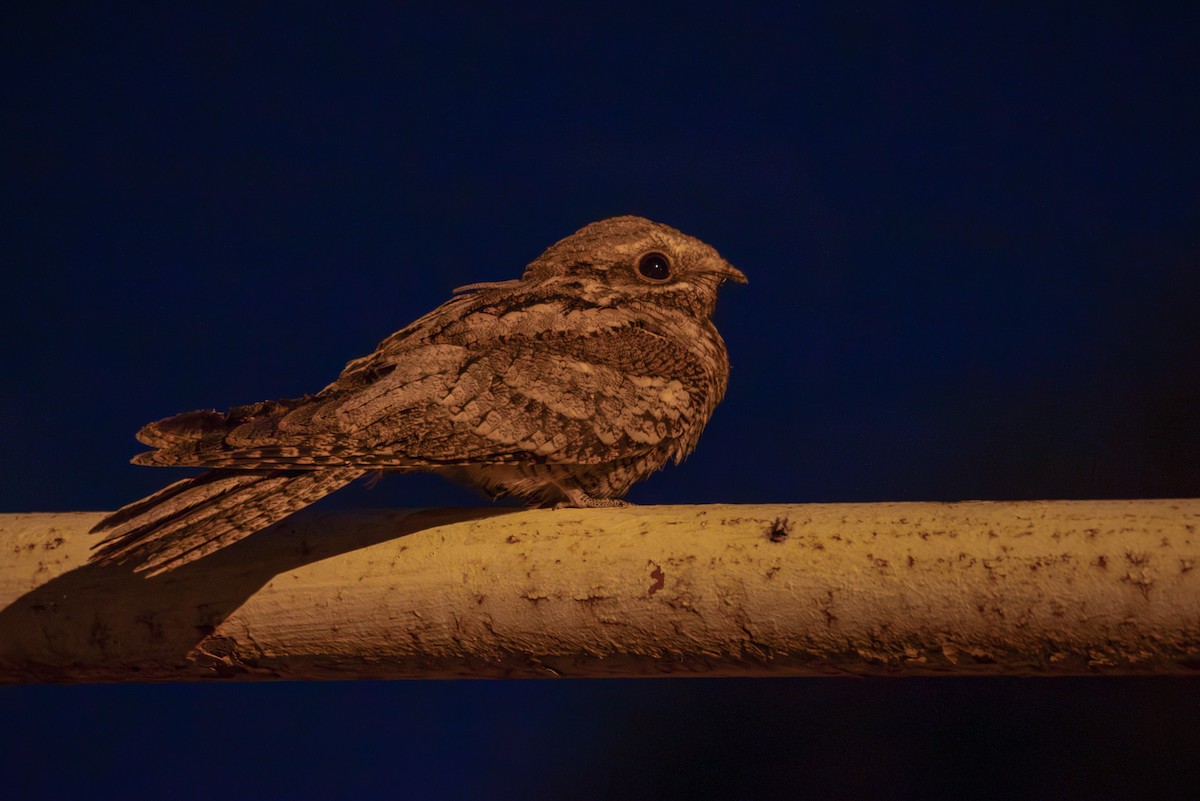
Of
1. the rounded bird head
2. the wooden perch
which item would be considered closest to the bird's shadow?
the wooden perch

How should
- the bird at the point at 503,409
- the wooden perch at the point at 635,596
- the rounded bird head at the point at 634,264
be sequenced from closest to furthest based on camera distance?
1. the wooden perch at the point at 635,596
2. the bird at the point at 503,409
3. the rounded bird head at the point at 634,264

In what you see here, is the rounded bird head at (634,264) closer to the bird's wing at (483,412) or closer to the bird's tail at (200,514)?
the bird's wing at (483,412)

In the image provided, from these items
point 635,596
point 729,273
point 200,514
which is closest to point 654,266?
point 729,273

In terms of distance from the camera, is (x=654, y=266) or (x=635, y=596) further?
(x=654, y=266)

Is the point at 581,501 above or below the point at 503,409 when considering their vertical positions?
below

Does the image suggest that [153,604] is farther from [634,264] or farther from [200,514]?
[634,264]

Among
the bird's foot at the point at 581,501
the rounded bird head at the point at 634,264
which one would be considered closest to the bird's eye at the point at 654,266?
the rounded bird head at the point at 634,264

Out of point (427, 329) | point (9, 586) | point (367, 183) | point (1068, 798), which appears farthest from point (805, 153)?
point (9, 586)

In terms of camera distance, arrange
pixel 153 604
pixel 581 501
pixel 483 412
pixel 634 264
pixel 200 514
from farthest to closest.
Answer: pixel 634 264
pixel 581 501
pixel 483 412
pixel 153 604
pixel 200 514

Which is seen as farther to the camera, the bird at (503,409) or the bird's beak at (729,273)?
the bird's beak at (729,273)
